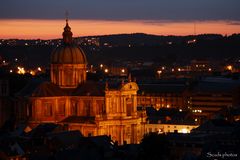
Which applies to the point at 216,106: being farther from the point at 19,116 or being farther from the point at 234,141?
the point at 234,141

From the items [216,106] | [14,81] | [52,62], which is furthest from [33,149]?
[216,106]

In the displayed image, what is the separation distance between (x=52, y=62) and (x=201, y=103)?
38293mm

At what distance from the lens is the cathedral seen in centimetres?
10000

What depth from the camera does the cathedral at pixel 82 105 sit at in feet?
328

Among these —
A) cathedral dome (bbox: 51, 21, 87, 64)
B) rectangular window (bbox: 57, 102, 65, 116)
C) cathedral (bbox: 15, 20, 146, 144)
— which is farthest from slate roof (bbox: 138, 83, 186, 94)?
rectangular window (bbox: 57, 102, 65, 116)

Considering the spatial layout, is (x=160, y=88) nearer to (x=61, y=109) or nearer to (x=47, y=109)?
(x=61, y=109)

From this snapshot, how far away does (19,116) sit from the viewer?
103062 millimetres

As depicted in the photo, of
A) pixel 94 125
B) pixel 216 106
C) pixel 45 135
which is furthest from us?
pixel 216 106

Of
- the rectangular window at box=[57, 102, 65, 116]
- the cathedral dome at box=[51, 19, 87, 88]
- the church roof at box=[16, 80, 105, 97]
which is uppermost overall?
the cathedral dome at box=[51, 19, 87, 88]

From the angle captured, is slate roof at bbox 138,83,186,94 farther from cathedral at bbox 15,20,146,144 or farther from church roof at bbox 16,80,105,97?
church roof at bbox 16,80,105,97

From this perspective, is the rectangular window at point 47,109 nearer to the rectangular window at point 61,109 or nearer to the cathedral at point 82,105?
the cathedral at point 82,105

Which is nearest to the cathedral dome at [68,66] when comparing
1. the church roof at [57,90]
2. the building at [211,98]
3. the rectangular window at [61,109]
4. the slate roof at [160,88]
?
the church roof at [57,90]

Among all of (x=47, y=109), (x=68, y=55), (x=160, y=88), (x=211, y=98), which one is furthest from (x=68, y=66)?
(x=160, y=88)

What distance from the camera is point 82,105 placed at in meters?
102
